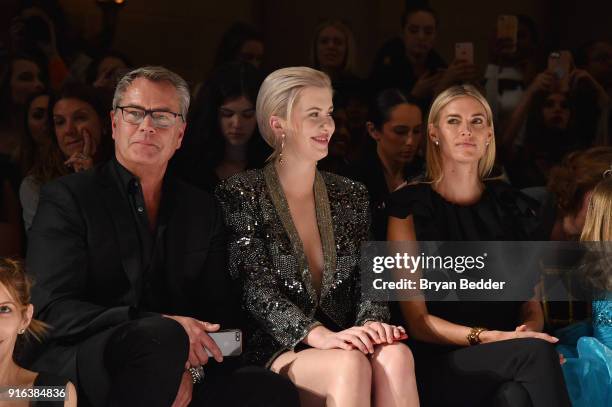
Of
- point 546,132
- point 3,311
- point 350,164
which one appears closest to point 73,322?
point 3,311

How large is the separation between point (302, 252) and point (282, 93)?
45 centimetres

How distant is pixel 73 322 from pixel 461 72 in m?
1.95

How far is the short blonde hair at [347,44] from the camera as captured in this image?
3627mm

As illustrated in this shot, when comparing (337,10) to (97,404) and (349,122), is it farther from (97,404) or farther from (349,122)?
(97,404)

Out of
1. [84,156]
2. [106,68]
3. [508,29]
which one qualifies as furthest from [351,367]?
[508,29]

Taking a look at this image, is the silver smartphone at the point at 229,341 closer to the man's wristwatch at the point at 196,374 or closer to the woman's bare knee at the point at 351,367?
the man's wristwatch at the point at 196,374

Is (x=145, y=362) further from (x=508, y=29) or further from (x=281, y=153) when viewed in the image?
(x=508, y=29)

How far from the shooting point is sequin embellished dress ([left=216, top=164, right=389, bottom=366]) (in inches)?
103

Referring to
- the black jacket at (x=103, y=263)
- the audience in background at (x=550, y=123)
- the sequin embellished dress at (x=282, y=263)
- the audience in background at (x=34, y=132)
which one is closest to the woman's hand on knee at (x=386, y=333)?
the sequin embellished dress at (x=282, y=263)

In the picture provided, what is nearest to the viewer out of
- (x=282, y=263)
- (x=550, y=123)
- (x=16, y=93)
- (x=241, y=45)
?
(x=282, y=263)

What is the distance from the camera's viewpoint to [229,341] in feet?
8.10

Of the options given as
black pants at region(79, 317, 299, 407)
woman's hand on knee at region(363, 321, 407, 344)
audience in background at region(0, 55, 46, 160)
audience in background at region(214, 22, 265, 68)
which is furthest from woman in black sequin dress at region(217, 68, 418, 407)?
audience in background at region(0, 55, 46, 160)

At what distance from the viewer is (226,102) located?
123 inches

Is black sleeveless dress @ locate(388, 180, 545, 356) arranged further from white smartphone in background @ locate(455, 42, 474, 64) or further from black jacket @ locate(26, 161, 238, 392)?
white smartphone in background @ locate(455, 42, 474, 64)
